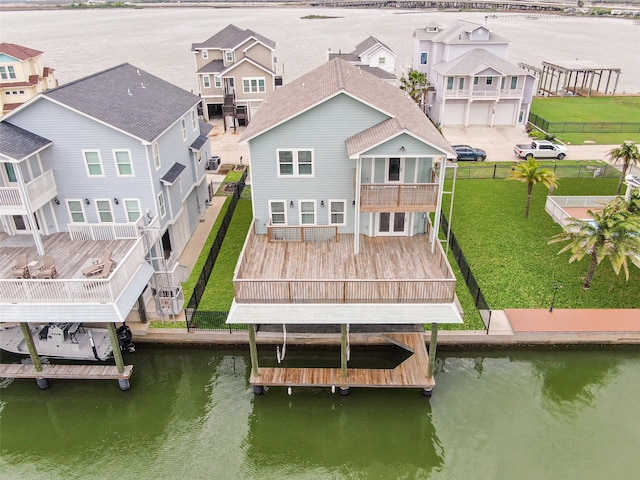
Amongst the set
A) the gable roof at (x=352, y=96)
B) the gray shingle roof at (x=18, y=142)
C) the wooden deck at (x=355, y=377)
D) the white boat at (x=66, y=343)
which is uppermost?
the gable roof at (x=352, y=96)

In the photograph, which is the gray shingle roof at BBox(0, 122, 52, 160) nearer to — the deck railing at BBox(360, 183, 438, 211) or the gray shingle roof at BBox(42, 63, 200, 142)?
the gray shingle roof at BBox(42, 63, 200, 142)

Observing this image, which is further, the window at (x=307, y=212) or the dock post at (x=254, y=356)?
the window at (x=307, y=212)

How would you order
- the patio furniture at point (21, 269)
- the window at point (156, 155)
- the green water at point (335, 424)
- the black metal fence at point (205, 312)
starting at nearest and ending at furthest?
the green water at point (335, 424) < the patio furniture at point (21, 269) < the black metal fence at point (205, 312) < the window at point (156, 155)

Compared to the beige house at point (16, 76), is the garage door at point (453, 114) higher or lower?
lower

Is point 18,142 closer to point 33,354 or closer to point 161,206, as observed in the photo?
point 161,206

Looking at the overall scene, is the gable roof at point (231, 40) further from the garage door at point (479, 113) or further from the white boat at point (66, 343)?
the white boat at point (66, 343)

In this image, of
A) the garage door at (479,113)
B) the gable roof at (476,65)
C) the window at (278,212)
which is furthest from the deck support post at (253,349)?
the garage door at (479,113)

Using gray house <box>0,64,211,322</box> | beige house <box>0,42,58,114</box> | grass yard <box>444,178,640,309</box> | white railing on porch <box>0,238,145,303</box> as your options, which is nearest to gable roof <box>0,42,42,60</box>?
beige house <box>0,42,58,114</box>

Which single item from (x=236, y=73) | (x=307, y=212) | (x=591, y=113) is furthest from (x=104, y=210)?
(x=591, y=113)
